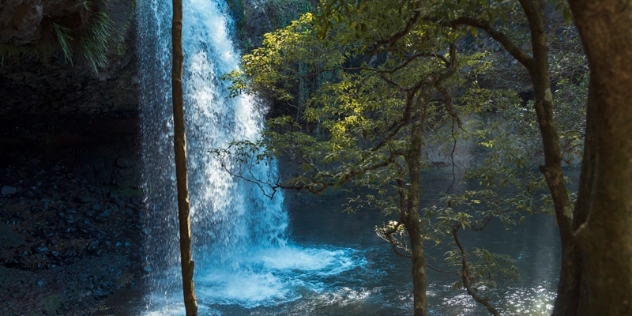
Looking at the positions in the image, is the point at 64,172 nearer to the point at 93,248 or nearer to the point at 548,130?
the point at 93,248

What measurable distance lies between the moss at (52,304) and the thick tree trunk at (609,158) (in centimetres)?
817

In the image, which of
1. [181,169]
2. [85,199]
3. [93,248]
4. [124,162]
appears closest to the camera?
[181,169]

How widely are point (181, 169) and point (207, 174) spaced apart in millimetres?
10227

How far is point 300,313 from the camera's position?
7965 mm

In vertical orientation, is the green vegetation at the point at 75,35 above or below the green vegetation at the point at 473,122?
above

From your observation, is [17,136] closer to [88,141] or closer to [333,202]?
[88,141]

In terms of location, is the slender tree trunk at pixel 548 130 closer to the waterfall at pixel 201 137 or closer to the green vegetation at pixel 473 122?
the green vegetation at pixel 473 122

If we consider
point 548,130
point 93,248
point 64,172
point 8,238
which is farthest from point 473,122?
point 64,172

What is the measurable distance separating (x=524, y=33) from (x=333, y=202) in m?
11.5

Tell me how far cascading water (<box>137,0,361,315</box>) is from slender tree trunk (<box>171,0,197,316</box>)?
651 cm

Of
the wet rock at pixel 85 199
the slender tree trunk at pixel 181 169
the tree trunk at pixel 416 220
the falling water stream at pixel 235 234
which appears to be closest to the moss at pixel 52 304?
the falling water stream at pixel 235 234

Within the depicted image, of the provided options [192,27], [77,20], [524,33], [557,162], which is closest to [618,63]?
[557,162]

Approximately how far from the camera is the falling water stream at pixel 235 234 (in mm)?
8539

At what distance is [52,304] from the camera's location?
804 centimetres
